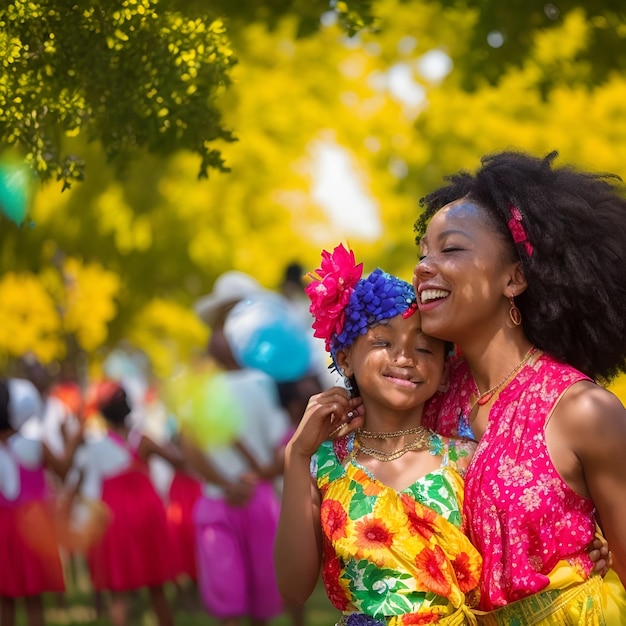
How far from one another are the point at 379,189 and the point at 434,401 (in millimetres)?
13769

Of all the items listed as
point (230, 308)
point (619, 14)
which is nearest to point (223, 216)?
point (230, 308)

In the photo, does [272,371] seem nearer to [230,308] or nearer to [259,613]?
[230,308]

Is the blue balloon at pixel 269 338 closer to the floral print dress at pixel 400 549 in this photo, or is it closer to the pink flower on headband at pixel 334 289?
the pink flower on headband at pixel 334 289

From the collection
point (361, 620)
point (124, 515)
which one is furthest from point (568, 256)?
point (124, 515)

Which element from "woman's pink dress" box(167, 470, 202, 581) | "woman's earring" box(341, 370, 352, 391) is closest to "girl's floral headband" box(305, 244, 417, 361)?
"woman's earring" box(341, 370, 352, 391)

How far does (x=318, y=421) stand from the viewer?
3.22 m

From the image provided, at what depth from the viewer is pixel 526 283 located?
3119mm

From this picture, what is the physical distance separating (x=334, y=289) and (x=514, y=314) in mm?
527

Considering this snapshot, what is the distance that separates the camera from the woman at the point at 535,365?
2.87 meters

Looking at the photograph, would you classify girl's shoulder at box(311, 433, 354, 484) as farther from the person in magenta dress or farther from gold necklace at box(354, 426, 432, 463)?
the person in magenta dress

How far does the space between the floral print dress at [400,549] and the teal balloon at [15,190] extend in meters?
1.28

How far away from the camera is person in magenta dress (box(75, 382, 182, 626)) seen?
8609 mm

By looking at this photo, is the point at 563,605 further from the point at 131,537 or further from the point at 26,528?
the point at 131,537

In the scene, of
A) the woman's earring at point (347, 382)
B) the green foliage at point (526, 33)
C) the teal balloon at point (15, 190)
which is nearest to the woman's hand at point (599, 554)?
the woman's earring at point (347, 382)
